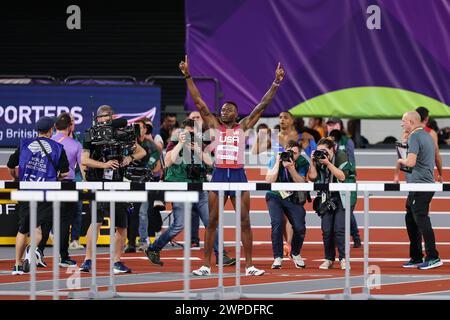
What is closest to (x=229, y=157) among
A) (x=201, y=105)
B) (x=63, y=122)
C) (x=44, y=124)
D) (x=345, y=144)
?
(x=201, y=105)

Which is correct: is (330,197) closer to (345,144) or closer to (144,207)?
(345,144)

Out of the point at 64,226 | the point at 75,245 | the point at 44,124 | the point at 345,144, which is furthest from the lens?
the point at 75,245

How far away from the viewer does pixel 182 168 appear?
15.9m

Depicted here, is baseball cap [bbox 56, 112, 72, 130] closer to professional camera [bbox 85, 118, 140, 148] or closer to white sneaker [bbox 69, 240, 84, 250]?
professional camera [bbox 85, 118, 140, 148]

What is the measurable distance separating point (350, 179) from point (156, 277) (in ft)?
10.2

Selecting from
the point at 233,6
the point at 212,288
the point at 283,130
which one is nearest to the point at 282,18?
the point at 233,6

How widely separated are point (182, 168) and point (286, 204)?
4.75 feet

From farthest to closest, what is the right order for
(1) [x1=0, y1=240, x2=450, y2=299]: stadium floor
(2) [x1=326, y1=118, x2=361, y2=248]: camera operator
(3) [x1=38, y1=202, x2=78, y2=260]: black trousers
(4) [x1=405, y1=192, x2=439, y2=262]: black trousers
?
(2) [x1=326, y1=118, x2=361, y2=248]: camera operator
(3) [x1=38, y1=202, x2=78, y2=260]: black trousers
(4) [x1=405, y1=192, x2=439, y2=262]: black trousers
(1) [x1=0, y1=240, x2=450, y2=299]: stadium floor

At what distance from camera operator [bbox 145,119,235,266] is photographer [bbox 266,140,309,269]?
2.40ft

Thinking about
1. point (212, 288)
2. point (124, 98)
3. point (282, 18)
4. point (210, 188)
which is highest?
point (282, 18)

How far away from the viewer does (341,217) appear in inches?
604

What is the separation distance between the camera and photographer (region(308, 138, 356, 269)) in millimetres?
15320

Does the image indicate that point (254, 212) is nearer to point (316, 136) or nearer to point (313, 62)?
point (316, 136)

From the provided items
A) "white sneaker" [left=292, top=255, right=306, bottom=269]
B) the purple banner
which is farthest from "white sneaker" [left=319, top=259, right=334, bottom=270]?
the purple banner
